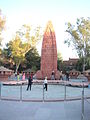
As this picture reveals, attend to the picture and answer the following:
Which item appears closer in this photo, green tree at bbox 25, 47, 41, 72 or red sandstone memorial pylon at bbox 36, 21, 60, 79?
red sandstone memorial pylon at bbox 36, 21, 60, 79

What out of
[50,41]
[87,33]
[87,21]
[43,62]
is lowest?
[43,62]

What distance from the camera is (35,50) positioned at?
56500 millimetres

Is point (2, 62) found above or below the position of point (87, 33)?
below

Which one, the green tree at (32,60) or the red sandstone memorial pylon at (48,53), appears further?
the green tree at (32,60)

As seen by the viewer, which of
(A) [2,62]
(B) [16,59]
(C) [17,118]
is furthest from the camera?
(A) [2,62]

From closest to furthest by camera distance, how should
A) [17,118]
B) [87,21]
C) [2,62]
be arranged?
[17,118] → [87,21] → [2,62]

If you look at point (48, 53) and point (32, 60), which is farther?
point (32, 60)

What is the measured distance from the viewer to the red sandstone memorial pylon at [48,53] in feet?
105

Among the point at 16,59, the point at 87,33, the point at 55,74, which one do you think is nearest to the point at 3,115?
the point at 55,74

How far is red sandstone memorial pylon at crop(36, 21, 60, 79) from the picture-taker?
105 ft

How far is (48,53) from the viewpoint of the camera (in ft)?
106

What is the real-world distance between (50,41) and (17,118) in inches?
1005

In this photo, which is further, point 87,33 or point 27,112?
point 87,33

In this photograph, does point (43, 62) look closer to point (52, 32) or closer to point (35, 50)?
point (52, 32)
